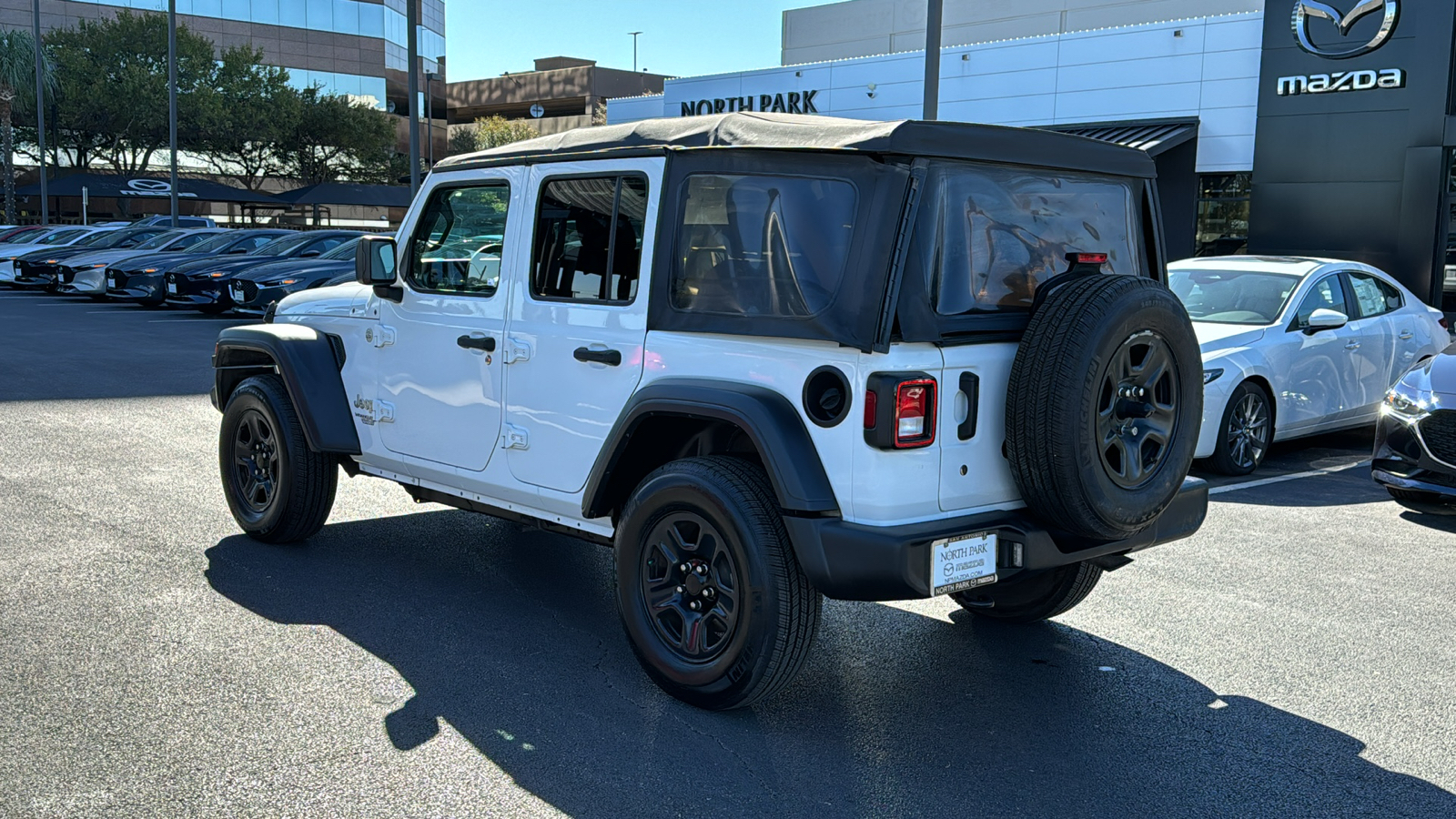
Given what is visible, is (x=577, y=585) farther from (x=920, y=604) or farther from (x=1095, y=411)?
(x=1095, y=411)

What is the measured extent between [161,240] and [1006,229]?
2510 cm

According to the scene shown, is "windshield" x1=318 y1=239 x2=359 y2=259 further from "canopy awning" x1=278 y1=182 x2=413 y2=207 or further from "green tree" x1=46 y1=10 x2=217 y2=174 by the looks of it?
"green tree" x1=46 y1=10 x2=217 y2=174

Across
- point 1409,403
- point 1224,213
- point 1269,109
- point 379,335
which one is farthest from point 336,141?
point 1409,403

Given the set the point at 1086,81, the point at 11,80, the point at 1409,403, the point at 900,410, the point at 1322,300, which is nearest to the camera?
the point at 900,410

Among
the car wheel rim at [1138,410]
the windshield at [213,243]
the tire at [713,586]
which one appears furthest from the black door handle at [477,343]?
the windshield at [213,243]

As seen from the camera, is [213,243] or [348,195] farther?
[348,195]

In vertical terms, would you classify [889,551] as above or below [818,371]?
below

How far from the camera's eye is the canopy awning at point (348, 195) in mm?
47844

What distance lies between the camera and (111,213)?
195ft

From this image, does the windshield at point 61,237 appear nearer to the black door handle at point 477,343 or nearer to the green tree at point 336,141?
the green tree at point 336,141

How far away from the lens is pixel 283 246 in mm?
22016

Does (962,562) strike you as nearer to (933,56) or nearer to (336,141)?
(933,56)

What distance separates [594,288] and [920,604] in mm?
2080

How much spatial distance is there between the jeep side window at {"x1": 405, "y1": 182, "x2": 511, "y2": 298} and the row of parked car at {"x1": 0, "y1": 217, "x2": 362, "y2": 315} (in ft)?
40.2
